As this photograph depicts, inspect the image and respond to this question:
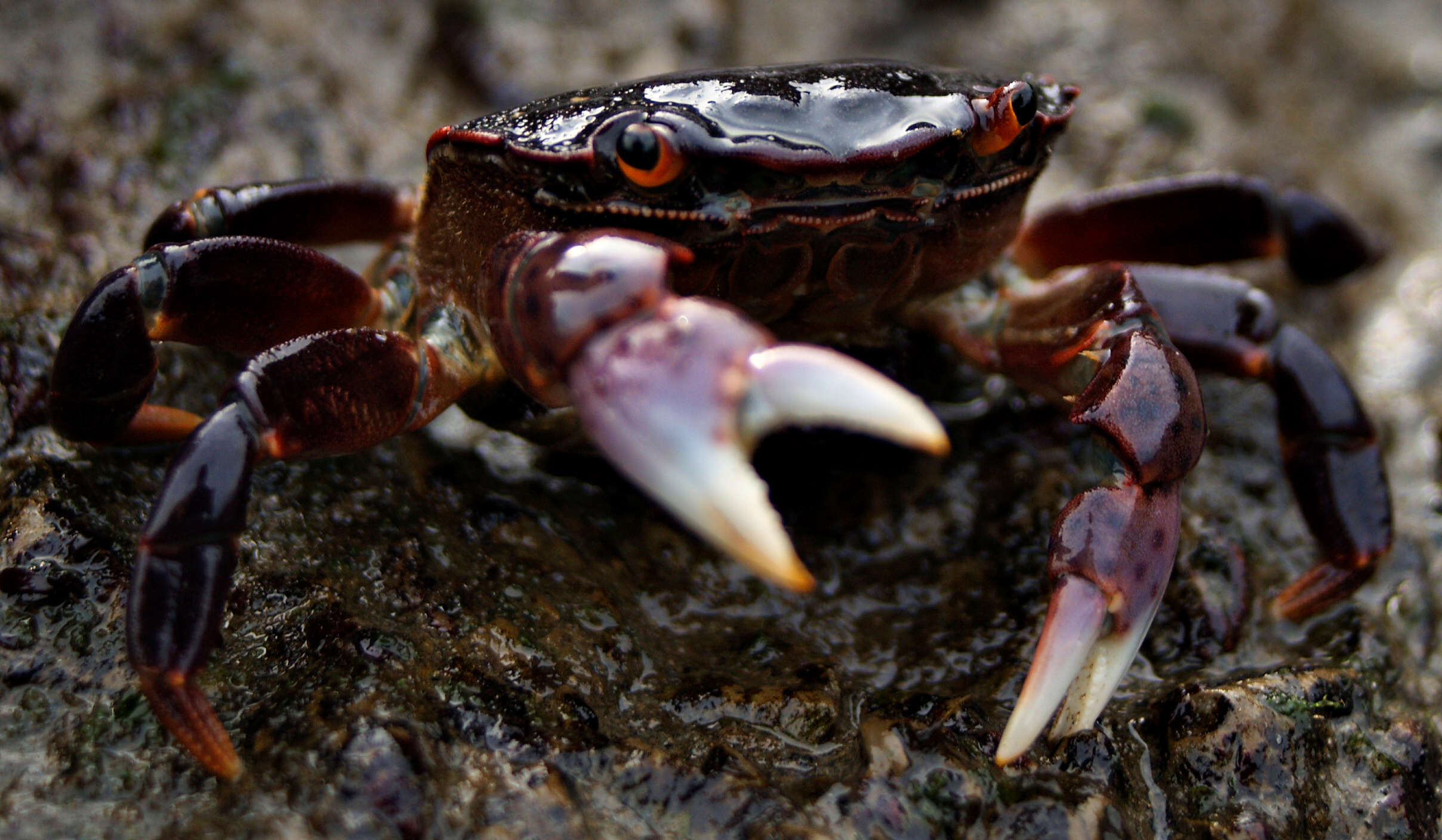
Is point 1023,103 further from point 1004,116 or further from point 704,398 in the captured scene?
point 704,398

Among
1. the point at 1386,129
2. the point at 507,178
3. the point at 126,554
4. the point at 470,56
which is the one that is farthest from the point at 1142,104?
the point at 126,554

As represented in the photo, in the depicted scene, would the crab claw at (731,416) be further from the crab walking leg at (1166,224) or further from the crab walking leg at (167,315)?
the crab walking leg at (1166,224)

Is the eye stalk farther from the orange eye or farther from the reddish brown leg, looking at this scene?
the reddish brown leg

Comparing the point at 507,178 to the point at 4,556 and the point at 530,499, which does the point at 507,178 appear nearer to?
the point at 530,499

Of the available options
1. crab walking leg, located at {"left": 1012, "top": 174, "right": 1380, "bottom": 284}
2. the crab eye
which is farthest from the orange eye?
crab walking leg, located at {"left": 1012, "top": 174, "right": 1380, "bottom": 284}

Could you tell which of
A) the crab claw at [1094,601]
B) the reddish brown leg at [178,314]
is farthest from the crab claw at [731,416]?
the reddish brown leg at [178,314]

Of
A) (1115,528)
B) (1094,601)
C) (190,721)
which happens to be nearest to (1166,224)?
(1115,528)
